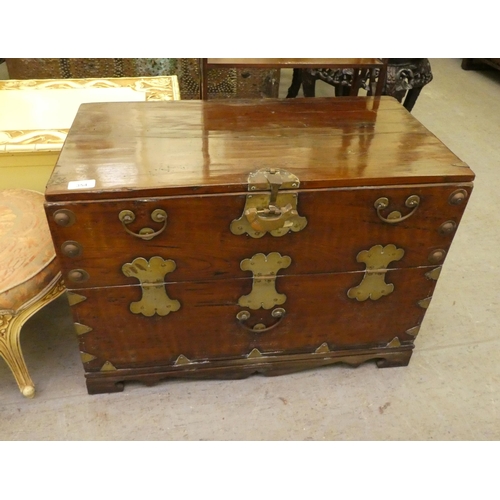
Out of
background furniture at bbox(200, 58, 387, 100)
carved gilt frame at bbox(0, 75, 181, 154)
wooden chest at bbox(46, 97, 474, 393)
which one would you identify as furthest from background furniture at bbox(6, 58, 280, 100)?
wooden chest at bbox(46, 97, 474, 393)

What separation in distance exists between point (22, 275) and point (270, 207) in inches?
25.9

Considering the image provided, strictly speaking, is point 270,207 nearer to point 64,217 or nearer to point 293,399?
point 64,217

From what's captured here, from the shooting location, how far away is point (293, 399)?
1.42m

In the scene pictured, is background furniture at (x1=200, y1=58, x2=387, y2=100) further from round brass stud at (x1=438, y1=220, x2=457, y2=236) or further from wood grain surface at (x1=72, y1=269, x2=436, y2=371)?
wood grain surface at (x1=72, y1=269, x2=436, y2=371)

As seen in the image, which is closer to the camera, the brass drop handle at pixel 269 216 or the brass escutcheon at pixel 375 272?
the brass drop handle at pixel 269 216

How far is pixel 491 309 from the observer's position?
1734 millimetres

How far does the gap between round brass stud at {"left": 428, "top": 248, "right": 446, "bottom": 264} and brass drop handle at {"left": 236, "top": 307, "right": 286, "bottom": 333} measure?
42 centimetres

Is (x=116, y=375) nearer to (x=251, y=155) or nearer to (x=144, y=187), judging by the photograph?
(x=144, y=187)

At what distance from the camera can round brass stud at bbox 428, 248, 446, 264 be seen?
1243mm

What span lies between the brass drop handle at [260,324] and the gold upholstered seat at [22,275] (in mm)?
502

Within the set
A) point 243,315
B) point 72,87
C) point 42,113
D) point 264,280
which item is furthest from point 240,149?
point 72,87

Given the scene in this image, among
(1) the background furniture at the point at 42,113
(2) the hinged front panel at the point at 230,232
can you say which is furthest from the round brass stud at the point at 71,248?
(1) the background furniture at the point at 42,113

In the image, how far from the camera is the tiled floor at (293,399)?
133 cm

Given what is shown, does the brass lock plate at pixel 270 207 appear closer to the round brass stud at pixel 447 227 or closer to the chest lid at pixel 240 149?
the chest lid at pixel 240 149
